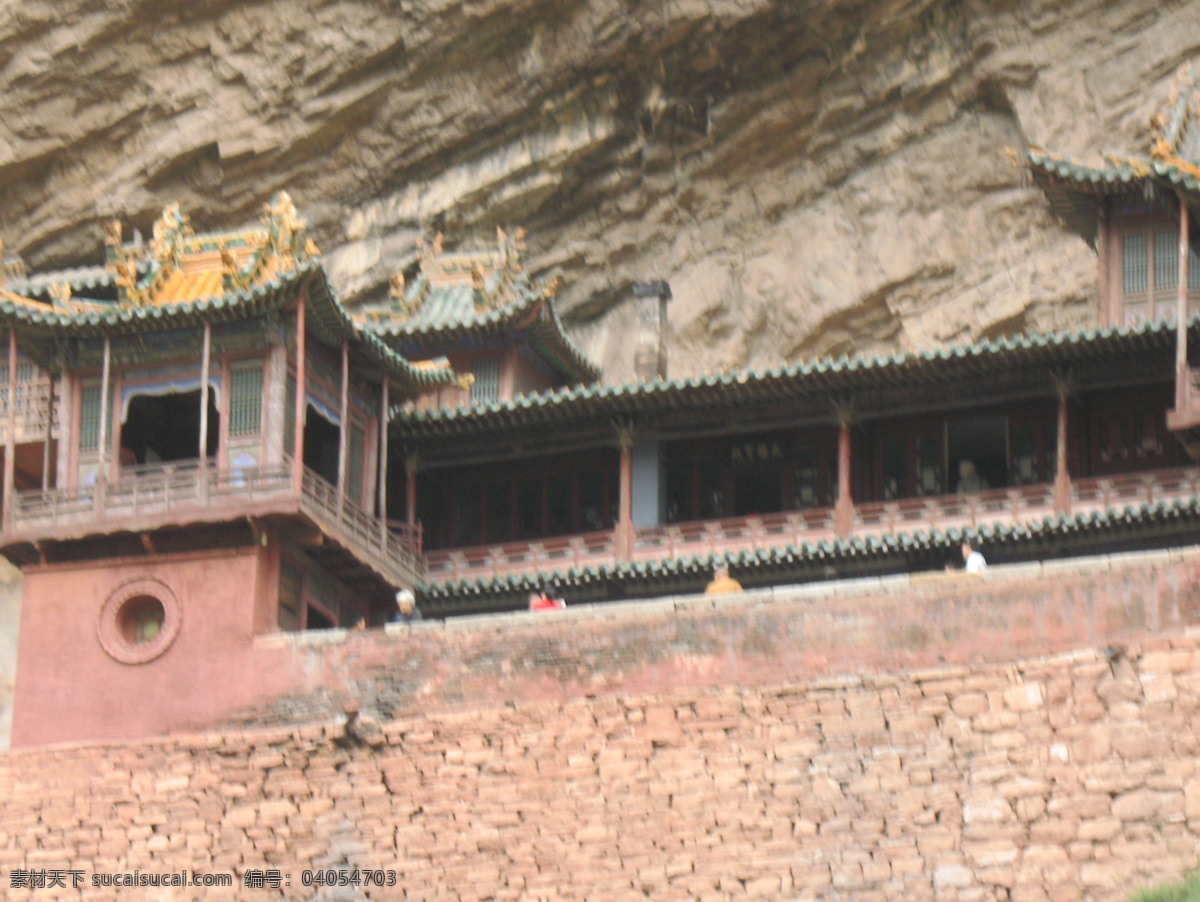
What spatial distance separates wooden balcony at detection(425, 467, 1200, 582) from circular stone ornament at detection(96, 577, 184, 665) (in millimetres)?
5156

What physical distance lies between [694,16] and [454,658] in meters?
16.9

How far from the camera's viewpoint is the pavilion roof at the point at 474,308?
1628 inches

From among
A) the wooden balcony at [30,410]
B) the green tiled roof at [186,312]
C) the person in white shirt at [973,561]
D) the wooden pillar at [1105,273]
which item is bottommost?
the person in white shirt at [973,561]

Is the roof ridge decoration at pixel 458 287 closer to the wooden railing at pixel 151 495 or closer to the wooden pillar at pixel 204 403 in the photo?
the wooden pillar at pixel 204 403

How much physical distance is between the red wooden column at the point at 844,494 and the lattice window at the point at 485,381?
21.4 feet

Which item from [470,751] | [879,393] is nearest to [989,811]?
[470,751]

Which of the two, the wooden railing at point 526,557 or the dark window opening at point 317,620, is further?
the wooden railing at point 526,557

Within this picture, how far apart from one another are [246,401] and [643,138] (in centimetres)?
1322

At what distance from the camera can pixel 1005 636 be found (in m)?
28.3

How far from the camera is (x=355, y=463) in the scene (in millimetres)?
36500

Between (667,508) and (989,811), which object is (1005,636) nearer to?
(989,811)

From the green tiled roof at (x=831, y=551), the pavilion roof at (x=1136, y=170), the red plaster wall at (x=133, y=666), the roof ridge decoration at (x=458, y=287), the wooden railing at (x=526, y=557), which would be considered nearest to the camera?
the red plaster wall at (x=133, y=666)

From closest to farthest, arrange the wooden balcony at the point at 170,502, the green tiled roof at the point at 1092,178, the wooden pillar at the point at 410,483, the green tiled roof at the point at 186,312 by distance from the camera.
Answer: the wooden balcony at the point at 170,502 → the green tiled roof at the point at 186,312 → the green tiled roof at the point at 1092,178 → the wooden pillar at the point at 410,483

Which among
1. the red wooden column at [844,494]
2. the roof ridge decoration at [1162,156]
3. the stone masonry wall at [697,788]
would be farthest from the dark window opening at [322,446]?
the roof ridge decoration at [1162,156]
